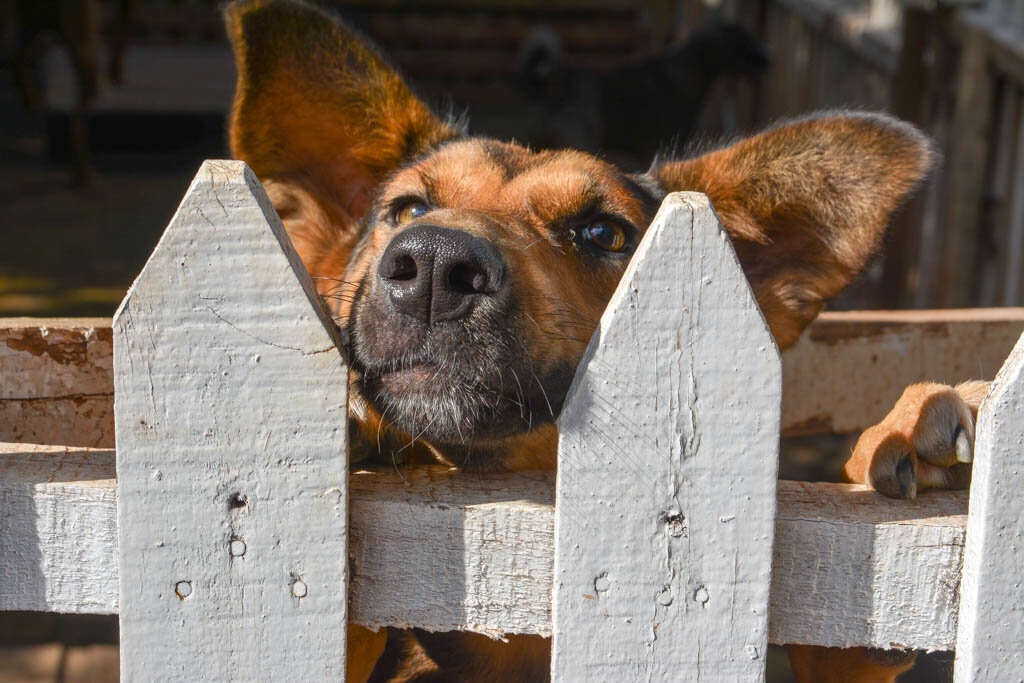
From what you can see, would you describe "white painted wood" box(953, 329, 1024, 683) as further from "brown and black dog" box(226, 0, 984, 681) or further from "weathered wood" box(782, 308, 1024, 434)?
"weathered wood" box(782, 308, 1024, 434)

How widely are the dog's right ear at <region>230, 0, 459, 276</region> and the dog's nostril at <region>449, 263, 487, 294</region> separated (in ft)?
3.19

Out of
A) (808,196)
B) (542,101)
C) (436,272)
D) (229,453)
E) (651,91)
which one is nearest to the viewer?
(229,453)

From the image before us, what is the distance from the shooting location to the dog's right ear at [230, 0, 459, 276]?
2.59 metres

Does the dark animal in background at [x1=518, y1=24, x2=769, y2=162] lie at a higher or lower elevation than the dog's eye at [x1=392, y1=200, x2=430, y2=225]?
higher

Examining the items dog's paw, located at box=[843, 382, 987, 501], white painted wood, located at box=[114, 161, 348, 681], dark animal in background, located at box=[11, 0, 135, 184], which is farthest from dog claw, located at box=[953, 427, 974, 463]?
dark animal in background, located at box=[11, 0, 135, 184]

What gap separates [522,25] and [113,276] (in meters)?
8.01

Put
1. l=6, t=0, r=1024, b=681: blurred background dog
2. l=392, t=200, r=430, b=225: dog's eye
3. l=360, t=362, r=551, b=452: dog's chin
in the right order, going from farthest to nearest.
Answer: l=6, t=0, r=1024, b=681: blurred background dog
l=392, t=200, r=430, b=225: dog's eye
l=360, t=362, r=551, b=452: dog's chin

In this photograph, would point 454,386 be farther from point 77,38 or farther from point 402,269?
point 77,38

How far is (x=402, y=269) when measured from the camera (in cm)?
192

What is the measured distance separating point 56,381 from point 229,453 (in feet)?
2.51

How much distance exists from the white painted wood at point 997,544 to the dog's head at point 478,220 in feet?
2.64

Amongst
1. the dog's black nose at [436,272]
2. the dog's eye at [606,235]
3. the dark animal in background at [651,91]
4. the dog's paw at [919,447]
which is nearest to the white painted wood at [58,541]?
the dog's black nose at [436,272]

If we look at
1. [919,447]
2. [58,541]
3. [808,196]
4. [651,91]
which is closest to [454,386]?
[58,541]

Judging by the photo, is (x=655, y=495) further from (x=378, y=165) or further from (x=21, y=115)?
(x=21, y=115)
